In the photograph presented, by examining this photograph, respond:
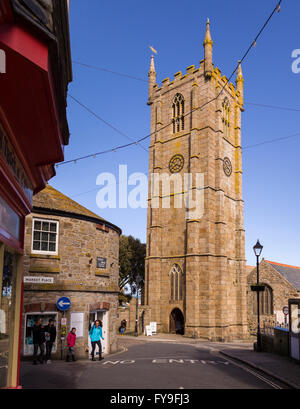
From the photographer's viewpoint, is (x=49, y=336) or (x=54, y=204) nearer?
(x=49, y=336)

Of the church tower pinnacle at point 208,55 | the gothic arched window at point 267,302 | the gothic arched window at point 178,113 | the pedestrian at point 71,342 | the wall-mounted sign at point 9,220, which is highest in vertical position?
the church tower pinnacle at point 208,55

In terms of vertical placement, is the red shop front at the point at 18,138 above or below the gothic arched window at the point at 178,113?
below

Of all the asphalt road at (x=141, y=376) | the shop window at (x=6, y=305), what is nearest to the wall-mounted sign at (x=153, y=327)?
the asphalt road at (x=141, y=376)

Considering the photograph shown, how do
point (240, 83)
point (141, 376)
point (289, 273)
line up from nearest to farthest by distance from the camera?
point (141, 376) < point (289, 273) < point (240, 83)

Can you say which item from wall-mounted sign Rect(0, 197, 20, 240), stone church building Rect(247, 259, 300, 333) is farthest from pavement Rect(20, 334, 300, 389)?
stone church building Rect(247, 259, 300, 333)

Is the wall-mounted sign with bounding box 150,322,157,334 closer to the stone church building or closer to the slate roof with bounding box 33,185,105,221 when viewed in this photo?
the stone church building

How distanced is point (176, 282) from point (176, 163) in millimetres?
12906

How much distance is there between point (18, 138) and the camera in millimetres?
5035

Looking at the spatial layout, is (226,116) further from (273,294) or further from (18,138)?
(18,138)

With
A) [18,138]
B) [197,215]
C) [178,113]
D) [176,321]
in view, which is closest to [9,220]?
[18,138]

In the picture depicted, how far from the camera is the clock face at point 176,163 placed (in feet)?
135

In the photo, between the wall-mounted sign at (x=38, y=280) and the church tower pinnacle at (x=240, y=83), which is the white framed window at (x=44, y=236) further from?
the church tower pinnacle at (x=240, y=83)

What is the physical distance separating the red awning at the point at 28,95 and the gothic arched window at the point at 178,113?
1505 inches
